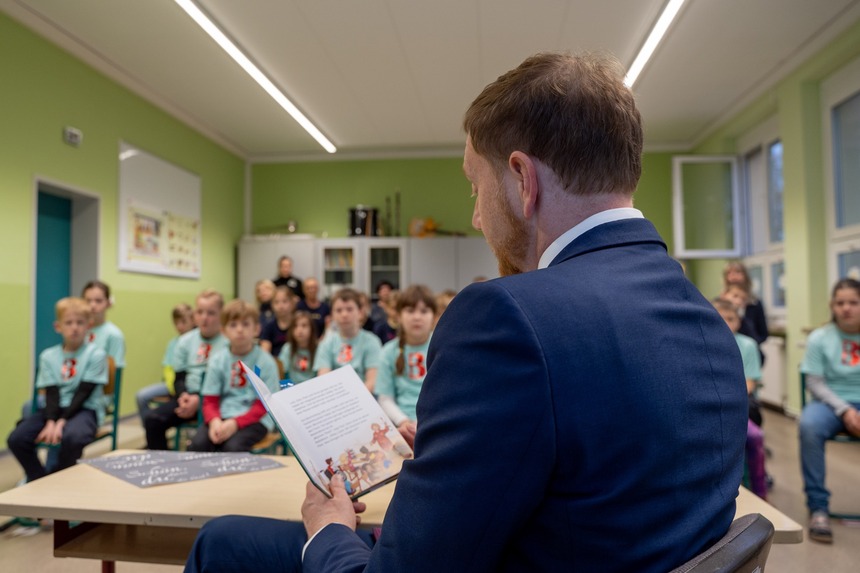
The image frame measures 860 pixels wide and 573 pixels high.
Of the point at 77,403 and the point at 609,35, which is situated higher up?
the point at 609,35

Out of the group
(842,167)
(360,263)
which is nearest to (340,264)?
(360,263)

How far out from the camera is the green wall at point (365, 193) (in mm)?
7941

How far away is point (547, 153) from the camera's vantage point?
0.73m

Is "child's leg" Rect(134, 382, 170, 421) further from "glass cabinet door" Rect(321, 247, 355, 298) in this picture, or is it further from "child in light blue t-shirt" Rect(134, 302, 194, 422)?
"glass cabinet door" Rect(321, 247, 355, 298)

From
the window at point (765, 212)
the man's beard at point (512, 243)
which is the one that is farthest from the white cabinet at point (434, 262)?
the man's beard at point (512, 243)

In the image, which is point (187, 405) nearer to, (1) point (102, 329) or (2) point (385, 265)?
(1) point (102, 329)

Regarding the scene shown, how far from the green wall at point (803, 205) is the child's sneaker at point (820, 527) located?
263 centimetres

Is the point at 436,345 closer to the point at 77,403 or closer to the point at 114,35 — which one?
Result: the point at 77,403

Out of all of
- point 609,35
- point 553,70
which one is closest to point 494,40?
point 609,35

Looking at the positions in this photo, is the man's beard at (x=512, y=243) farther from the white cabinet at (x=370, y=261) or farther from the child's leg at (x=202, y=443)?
the white cabinet at (x=370, y=261)

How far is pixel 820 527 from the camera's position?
269 centimetres

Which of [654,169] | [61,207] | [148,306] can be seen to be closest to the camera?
[61,207]

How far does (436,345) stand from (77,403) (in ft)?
9.90

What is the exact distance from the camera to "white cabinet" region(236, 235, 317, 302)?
759 cm
